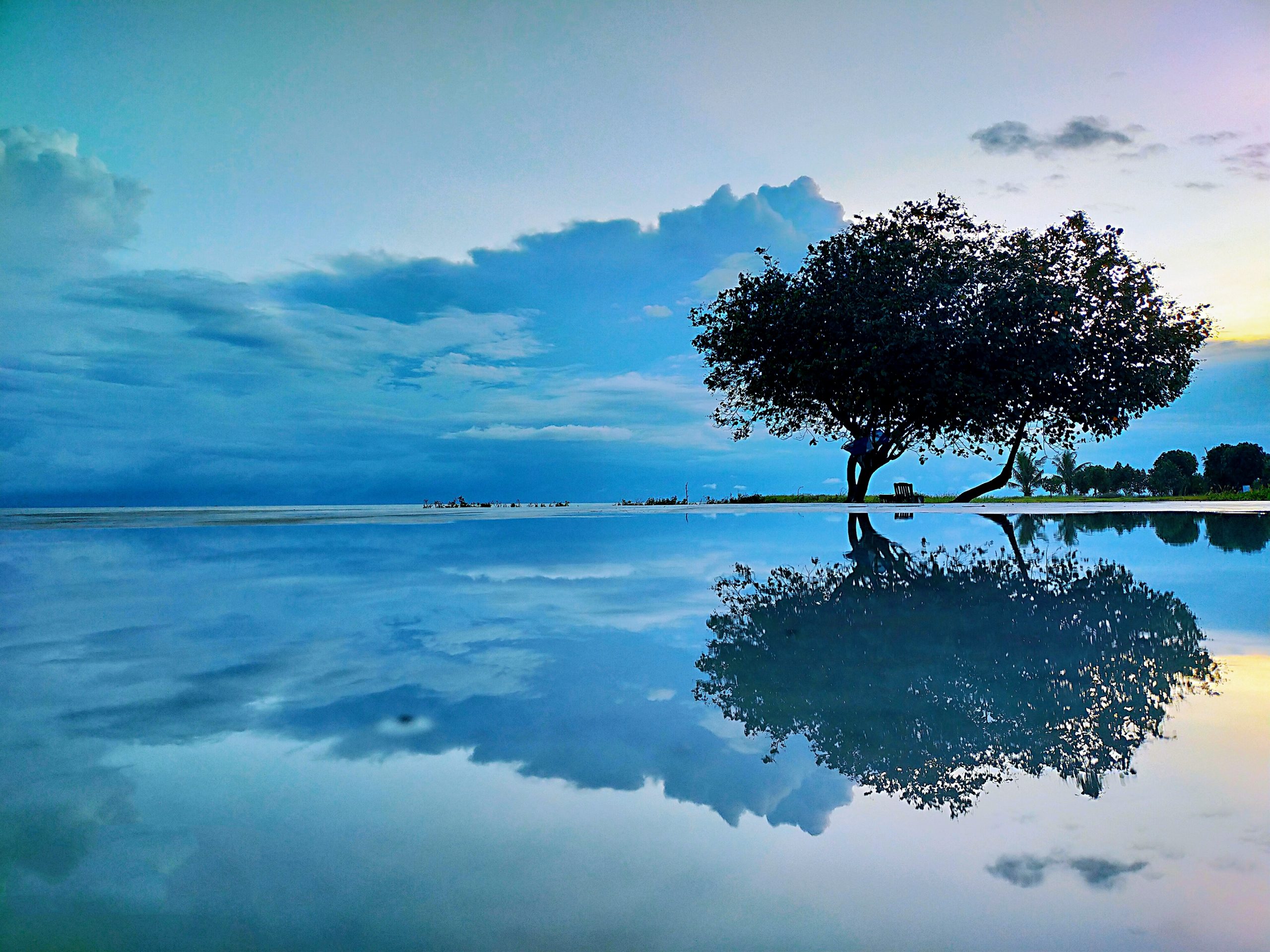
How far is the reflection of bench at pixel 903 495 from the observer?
34.8 meters

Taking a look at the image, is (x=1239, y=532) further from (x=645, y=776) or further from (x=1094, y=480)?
(x=1094, y=480)

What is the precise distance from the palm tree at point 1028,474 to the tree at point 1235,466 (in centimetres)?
957

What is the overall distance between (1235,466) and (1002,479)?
84.3 feet

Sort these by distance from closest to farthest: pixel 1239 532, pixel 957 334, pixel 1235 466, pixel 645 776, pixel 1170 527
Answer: pixel 645 776 → pixel 1239 532 → pixel 1170 527 → pixel 957 334 → pixel 1235 466

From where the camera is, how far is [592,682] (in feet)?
12.3

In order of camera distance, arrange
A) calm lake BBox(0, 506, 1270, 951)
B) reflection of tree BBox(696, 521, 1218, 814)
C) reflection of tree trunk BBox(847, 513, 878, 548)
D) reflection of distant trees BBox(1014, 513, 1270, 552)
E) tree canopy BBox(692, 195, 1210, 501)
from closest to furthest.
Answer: calm lake BBox(0, 506, 1270, 951) → reflection of tree BBox(696, 521, 1218, 814) → reflection of distant trees BBox(1014, 513, 1270, 552) → reflection of tree trunk BBox(847, 513, 878, 548) → tree canopy BBox(692, 195, 1210, 501)

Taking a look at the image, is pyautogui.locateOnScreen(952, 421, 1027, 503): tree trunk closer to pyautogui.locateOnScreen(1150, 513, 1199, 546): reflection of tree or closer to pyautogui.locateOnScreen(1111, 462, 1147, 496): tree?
pyautogui.locateOnScreen(1150, 513, 1199, 546): reflection of tree

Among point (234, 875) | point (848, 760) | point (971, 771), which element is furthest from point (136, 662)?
point (971, 771)

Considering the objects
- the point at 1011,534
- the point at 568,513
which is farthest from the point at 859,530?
the point at 568,513

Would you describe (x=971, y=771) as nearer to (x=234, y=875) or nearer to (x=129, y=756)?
(x=234, y=875)

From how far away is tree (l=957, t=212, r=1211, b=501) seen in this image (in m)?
27.2

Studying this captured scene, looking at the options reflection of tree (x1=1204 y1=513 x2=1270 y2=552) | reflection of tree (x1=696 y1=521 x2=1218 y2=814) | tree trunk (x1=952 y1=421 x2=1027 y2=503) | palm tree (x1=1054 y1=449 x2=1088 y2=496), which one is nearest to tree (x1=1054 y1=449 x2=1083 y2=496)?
palm tree (x1=1054 y1=449 x2=1088 y2=496)

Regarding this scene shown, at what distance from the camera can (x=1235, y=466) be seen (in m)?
47.4

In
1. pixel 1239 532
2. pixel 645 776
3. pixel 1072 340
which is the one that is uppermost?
pixel 1072 340
